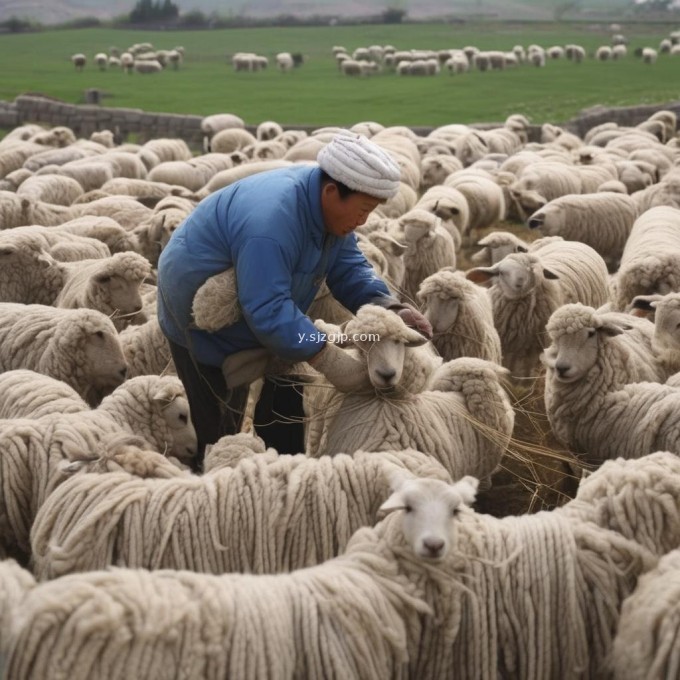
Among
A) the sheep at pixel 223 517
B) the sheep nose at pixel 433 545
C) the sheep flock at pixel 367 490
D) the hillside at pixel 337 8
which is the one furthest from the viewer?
the hillside at pixel 337 8

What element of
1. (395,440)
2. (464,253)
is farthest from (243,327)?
(464,253)

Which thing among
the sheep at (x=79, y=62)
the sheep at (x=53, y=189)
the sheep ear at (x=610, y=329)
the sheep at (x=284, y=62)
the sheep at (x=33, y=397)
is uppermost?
the sheep ear at (x=610, y=329)

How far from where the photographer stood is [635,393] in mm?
5250

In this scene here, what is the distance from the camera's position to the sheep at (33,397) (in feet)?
15.7

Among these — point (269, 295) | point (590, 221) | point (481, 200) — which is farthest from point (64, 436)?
point (481, 200)

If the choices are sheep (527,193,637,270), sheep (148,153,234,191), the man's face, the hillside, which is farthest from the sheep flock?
the hillside

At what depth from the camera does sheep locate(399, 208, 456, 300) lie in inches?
329

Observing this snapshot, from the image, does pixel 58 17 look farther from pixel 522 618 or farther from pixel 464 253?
pixel 522 618

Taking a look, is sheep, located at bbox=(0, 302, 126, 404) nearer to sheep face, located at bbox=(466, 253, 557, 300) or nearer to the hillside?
sheep face, located at bbox=(466, 253, 557, 300)

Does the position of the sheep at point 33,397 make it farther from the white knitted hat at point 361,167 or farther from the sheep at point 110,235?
the sheep at point 110,235

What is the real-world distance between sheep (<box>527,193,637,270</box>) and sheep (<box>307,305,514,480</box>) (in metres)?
5.28

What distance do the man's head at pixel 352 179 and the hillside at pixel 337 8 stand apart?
92213 mm

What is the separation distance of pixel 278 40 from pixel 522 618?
165 ft

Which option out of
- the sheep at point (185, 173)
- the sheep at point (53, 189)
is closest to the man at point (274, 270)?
the sheep at point (53, 189)
